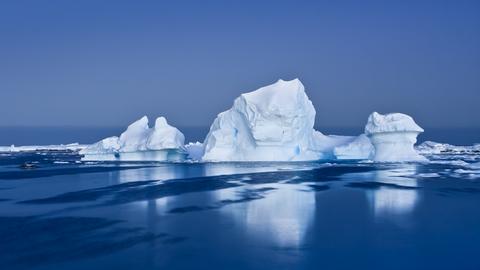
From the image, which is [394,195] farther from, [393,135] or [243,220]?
[393,135]

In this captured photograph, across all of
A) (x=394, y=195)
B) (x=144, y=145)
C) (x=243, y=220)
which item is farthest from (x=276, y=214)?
(x=144, y=145)

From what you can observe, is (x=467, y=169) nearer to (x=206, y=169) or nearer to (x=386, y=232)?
(x=206, y=169)

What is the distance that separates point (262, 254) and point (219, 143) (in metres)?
21.1

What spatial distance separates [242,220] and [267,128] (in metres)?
15.3

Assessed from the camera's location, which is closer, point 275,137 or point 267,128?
point 267,128

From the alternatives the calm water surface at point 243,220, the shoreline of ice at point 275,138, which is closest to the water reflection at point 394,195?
the calm water surface at point 243,220

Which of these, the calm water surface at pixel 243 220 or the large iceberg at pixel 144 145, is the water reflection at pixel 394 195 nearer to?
the calm water surface at pixel 243 220

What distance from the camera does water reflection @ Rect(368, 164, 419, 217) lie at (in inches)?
664

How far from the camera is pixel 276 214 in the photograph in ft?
52.6

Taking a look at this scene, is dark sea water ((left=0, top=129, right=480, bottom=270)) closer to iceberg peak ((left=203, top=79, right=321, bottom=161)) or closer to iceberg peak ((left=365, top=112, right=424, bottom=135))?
iceberg peak ((left=365, top=112, right=424, bottom=135))

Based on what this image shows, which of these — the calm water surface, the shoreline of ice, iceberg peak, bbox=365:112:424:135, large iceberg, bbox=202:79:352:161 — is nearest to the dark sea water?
the calm water surface

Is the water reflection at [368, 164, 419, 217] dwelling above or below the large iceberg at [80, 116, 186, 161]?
below

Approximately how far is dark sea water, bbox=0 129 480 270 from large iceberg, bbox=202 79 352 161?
4383 mm

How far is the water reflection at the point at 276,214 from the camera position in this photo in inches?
519
